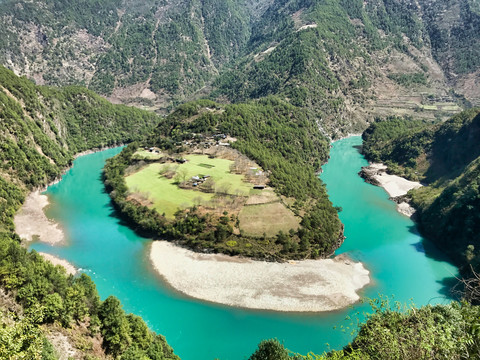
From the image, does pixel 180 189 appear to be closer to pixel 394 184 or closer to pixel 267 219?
pixel 267 219

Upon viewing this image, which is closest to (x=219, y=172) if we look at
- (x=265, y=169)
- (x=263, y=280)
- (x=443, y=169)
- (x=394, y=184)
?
(x=265, y=169)

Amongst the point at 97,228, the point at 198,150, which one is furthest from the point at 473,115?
the point at 97,228

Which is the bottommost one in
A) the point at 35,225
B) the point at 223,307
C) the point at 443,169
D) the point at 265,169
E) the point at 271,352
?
the point at 271,352

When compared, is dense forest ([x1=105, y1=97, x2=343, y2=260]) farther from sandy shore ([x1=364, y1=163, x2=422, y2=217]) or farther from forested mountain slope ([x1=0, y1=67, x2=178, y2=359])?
forested mountain slope ([x1=0, y1=67, x2=178, y2=359])

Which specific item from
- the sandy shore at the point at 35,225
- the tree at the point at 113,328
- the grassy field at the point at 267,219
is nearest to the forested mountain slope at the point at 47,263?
the tree at the point at 113,328

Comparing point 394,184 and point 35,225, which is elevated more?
point 394,184

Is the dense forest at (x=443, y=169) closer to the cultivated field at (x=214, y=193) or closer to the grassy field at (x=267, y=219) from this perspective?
the grassy field at (x=267, y=219)

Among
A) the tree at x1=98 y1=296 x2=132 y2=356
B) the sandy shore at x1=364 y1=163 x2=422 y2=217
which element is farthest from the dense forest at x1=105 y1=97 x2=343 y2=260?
the tree at x1=98 y1=296 x2=132 y2=356
